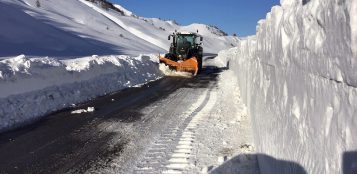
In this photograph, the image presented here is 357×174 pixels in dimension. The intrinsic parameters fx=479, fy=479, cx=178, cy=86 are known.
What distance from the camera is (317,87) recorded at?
9.04ft

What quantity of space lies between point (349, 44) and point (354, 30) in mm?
94

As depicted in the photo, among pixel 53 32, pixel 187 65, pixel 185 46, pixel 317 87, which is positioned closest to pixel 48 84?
pixel 187 65

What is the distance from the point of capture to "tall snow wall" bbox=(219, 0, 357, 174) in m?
2.15

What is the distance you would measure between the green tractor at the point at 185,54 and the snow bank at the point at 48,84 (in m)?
4.00

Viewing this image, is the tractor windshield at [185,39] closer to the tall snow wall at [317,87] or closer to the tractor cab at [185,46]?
the tractor cab at [185,46]

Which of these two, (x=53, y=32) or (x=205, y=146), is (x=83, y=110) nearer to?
(x=205, y=146)

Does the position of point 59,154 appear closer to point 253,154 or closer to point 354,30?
point 253,154

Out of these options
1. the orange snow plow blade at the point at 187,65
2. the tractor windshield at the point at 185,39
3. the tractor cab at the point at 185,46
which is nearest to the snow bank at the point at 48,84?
the orange snow plow blade at the point at 187,65

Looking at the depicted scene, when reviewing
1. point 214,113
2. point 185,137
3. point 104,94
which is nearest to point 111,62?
point 104,94

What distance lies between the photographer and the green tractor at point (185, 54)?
25.1 metres

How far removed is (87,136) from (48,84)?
6538 mm

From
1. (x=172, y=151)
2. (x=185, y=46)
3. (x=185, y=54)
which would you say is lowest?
(x=172, y=151)

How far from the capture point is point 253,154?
283 inches

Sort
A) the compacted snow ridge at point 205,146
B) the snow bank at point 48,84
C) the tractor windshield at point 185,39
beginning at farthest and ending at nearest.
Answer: the tractor windshield at point 185,39, the snow bank at point 48,84, the compacted snow ridge at point 205,146
